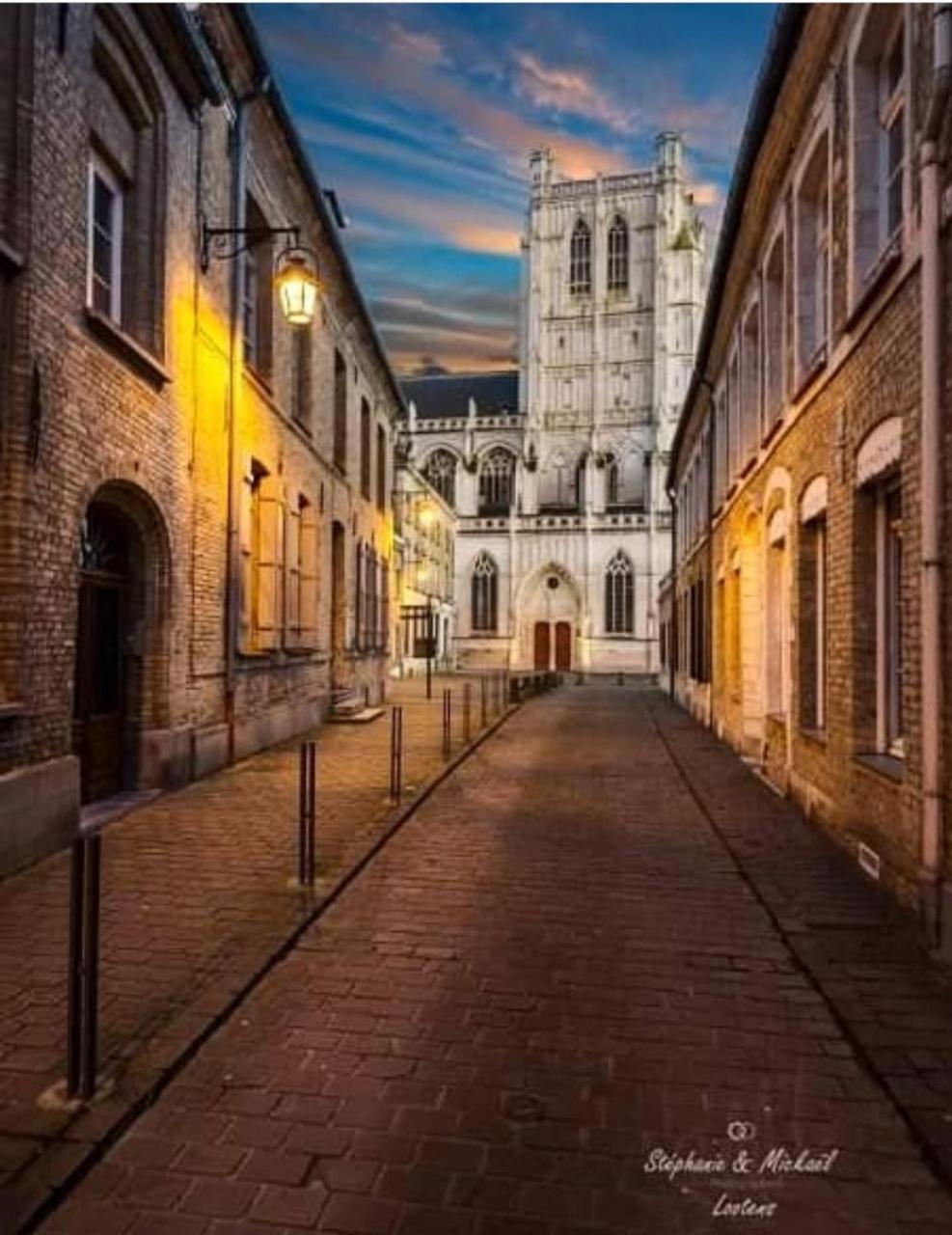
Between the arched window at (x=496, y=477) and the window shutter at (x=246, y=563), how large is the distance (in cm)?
4737

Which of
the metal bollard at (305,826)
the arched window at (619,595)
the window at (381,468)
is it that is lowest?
the metal bollard at (305,826)

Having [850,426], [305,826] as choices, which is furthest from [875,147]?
[305,826]

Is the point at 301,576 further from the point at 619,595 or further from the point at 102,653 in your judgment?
the point at 619,595

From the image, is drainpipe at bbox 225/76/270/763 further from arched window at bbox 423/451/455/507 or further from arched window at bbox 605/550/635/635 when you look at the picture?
arched window at bbox 423/451/455/507

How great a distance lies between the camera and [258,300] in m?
13.2

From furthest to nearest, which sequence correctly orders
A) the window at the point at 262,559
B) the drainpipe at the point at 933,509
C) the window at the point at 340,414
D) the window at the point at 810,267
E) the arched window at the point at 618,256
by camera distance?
the arched window at the point at 618,256
the window at the point at 340,414
the window at the point at 262,559
the window at the point at 810,267
the drainpipe at the point at 933,509

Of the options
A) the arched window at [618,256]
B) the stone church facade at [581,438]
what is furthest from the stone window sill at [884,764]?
the arched window at [618,256]

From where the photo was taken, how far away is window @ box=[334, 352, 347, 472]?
18.5m

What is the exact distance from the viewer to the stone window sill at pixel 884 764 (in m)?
5.87

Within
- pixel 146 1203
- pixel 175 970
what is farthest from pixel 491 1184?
pixel 175 970

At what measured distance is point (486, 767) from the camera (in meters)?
12.0

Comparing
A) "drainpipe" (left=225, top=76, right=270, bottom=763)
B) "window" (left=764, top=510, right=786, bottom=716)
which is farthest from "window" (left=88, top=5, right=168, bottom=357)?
"window" (left=764, top=510, right=786, bottom=716)

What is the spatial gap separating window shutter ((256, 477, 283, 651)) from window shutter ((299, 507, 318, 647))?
173 cm

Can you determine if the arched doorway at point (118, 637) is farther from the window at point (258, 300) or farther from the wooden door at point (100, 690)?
the window at point (258, 300)
